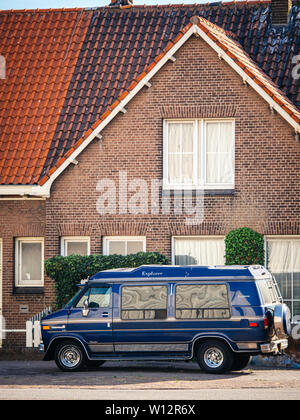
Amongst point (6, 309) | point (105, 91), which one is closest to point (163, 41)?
point (105, 91)

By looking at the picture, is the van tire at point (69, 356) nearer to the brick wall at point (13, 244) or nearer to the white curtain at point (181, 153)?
the brick wall at point (13, 244)

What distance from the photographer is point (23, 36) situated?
89.7ft

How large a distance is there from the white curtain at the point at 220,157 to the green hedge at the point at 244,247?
151 cm

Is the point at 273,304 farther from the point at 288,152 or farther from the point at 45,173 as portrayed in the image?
the point at 45,173

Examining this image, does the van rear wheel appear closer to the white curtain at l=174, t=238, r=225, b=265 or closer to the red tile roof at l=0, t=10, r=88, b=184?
the white curtain at l=174, t=238, r=225, b=265

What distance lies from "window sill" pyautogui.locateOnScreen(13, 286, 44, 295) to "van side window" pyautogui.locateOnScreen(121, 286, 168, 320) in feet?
18.5

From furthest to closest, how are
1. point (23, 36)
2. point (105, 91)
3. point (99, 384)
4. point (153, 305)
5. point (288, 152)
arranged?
point (23, 36) < point (105, 91) < point (288, 152) < point (153, 305) < point (99, 384)

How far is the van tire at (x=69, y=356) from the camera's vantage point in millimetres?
18641

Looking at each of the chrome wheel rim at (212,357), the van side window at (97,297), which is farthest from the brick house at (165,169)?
the chrome wheel rim at (212,357)

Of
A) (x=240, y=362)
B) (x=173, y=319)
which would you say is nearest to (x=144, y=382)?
(x=173, y=319)

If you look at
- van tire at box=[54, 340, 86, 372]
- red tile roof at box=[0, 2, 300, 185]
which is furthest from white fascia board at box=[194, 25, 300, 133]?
van tire at box=[54, 340, 86, 372]

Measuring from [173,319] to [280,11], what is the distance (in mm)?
11848

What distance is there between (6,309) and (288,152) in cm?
850

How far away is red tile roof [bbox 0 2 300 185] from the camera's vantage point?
78.0ft
